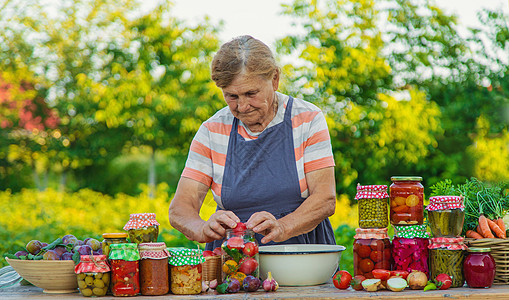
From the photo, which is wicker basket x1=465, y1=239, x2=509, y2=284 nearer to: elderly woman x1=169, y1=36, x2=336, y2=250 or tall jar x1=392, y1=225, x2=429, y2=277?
A: tall jar x1=392, y1=225, x2=429, y2=277

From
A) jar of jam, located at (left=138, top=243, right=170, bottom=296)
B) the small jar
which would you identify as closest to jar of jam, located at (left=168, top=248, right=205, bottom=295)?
jar of jam, located at (left=138, top=243, right=170, bottom=296)

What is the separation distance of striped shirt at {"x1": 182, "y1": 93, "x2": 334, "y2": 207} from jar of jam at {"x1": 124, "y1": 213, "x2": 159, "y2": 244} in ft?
2.01

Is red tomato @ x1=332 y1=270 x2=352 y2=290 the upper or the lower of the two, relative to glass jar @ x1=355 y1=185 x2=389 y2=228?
lower

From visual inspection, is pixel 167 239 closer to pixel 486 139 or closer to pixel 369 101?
pixel 369 101

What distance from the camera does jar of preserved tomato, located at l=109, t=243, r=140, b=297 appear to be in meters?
1.75

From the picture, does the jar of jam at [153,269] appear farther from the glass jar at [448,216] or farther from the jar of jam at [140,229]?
the glass jar at [448,216]

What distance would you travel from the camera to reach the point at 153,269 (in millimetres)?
1774

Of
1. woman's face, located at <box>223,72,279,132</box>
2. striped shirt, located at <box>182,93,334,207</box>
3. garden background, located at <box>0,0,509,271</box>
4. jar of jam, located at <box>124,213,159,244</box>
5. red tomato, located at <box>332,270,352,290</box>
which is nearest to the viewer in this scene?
red tomato, located at <box>332,270,352,290</box>

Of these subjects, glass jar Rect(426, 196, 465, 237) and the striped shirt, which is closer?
glass jar Rect(426, 196, 465, 237)

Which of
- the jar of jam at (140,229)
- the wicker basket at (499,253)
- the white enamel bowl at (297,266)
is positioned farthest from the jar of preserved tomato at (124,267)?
the wicker basket at (499,253)

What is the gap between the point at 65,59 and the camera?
10.5 metres

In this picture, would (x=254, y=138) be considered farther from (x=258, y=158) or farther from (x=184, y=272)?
(x=184, y=272)

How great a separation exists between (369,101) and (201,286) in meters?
6.84

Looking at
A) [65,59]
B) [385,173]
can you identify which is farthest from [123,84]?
[385,173]
